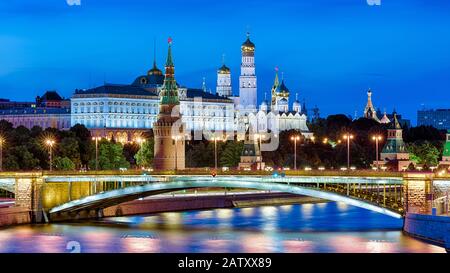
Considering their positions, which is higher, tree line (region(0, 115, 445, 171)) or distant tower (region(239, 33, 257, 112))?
distant tower (region(239, 33, 257, 112))

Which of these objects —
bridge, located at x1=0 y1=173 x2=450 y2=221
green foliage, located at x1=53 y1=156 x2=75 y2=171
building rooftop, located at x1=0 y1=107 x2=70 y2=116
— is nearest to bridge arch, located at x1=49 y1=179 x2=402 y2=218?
bridge, located at x1=0 y1=173 x2=450 y2=221

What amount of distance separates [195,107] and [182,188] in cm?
10818

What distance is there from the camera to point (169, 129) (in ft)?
330

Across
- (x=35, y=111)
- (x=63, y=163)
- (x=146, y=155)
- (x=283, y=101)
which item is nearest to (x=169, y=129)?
(x=146, y=155)

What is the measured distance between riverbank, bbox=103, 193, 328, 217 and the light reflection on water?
1325 millimetres

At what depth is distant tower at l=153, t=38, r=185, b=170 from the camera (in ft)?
324

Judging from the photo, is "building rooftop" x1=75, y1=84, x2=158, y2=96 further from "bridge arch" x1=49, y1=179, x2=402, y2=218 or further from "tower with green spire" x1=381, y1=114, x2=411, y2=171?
"bridge arch" x1=49, y1=179, x2=402, y2=218

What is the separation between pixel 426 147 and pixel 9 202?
6246 cm

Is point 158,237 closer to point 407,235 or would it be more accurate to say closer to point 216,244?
point 216,244

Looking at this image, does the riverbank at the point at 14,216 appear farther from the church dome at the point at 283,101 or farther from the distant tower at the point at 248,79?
the church dome at the point at 283,101

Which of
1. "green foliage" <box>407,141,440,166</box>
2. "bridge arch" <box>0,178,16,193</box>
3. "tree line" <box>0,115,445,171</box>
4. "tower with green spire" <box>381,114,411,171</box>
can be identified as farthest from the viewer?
"green foliage" <box>407,141,440,166</box>

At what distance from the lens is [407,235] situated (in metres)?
51.9

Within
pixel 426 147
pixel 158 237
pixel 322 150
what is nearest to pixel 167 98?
pixel 322 150
